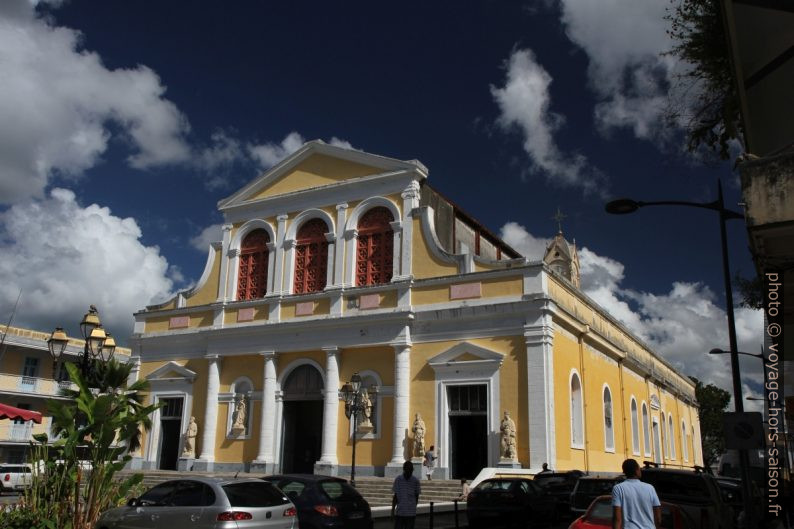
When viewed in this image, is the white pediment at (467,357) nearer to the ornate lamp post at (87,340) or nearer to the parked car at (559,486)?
the parked car at (559,486)

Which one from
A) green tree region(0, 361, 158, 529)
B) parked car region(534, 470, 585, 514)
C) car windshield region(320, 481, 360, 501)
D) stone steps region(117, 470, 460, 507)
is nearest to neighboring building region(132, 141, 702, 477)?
stone steps region(117, 470, 460, 507)

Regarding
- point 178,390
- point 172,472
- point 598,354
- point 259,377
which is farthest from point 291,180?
point 598,354

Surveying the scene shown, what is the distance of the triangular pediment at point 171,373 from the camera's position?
3077 cm

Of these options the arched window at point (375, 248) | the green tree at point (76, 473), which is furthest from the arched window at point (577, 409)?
the green tree at point (76, 473)

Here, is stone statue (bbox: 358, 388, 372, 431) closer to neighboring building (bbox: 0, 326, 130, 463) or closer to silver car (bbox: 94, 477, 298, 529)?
silver car (bbox: 94, 477, 298, 529)

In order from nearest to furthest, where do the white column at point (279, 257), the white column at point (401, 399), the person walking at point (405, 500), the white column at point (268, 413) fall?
the person walking at point (405, 500)
the white column at point (401, 399)
the white column at point (268, 413)
the white column at point (279, 257)

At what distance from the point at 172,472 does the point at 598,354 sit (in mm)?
18370

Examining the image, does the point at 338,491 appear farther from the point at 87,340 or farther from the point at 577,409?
the point at 577,409

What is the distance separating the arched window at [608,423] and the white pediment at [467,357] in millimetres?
7680

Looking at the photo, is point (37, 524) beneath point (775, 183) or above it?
beneath

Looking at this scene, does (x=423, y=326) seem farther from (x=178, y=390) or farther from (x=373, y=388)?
(x=178, y=390)

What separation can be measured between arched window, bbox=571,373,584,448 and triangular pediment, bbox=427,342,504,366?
364 cm

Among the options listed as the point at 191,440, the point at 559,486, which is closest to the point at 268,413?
the point at 191,440

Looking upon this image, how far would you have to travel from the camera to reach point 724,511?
1289 centimetres
